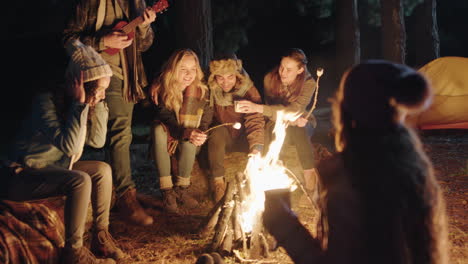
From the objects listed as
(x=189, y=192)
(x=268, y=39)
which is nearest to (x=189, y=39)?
(x=189, y=192)

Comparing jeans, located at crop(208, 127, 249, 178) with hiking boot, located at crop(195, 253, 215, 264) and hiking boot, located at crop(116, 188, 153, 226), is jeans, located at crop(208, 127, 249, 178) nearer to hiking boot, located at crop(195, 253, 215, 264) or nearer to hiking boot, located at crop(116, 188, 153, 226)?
hiking boot, located at crop(116, 188, 153, 226)

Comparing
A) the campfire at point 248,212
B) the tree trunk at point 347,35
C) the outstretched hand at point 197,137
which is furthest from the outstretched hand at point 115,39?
the tree trunk at point 347,35

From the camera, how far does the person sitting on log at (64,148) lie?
2.89m

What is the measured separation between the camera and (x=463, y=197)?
4.48 m

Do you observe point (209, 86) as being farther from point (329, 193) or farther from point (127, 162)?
point (329, 193)

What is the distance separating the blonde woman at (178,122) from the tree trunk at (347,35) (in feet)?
22.1

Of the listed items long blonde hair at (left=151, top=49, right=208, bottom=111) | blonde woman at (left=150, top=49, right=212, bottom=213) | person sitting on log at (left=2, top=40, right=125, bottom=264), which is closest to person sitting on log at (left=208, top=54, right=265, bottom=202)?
blonde woman at (left=150, top=49, right=212, bottom=213)

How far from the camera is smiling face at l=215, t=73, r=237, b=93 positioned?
4539 millimetres

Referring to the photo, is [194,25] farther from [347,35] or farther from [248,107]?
[347,35]

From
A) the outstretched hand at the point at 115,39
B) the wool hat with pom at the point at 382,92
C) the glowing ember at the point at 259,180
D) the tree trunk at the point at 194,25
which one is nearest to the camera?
the wool hat with pom at the point at 382,92

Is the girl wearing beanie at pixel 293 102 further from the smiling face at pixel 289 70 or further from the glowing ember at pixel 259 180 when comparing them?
the glowing ember at pixel 259 180

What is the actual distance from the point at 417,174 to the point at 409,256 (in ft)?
1.14

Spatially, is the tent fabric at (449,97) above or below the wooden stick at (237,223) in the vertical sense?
above

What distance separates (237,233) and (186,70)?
1902 mm
